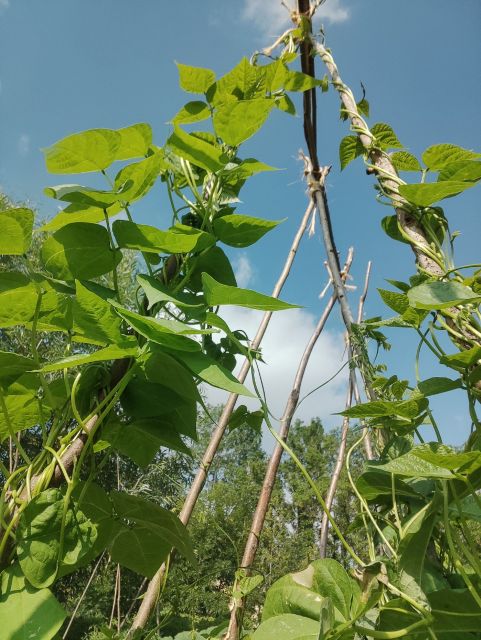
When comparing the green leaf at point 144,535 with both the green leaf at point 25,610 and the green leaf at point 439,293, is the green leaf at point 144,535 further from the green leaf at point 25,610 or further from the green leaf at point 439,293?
the green leaf at point 439,293

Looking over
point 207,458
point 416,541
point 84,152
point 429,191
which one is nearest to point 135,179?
point 84,152

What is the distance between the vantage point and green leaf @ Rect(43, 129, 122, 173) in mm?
379

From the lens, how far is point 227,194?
51 centimetres

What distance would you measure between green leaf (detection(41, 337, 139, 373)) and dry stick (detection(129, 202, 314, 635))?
0.32ft

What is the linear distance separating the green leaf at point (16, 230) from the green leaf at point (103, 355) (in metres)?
0.11

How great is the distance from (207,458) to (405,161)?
65 centimetres

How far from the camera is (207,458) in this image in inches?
37.7

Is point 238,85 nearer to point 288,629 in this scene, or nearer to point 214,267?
point 214,267

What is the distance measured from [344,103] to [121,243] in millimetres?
378

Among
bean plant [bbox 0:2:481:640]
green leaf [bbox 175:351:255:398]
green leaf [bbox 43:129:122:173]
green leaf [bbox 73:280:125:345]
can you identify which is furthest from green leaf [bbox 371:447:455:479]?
green leaf [bbox 43:129:122:173]

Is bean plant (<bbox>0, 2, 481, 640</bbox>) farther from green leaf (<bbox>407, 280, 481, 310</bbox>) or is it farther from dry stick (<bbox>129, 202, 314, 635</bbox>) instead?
dry stick (<bbox>129, 202, 314, 635</bbox>)

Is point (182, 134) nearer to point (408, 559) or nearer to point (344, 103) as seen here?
→ point (344, 103)

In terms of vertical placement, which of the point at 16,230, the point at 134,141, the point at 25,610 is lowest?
the point at 25,610

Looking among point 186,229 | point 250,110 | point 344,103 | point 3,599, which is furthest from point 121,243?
point 344,103
